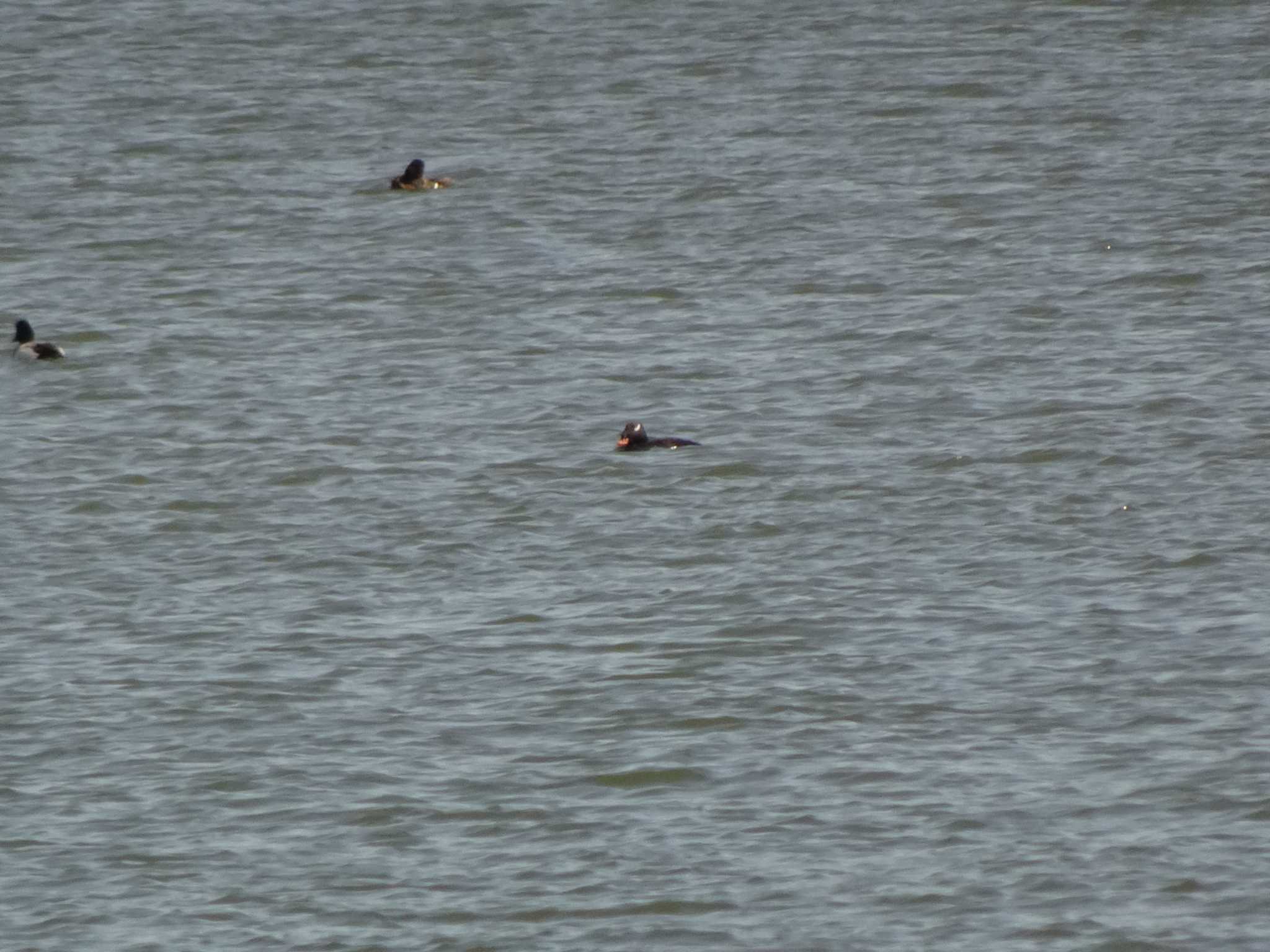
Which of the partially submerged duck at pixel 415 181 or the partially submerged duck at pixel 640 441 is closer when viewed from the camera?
the partially submerged duck at pixel 640 441

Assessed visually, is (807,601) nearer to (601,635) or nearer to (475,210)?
(601,635)

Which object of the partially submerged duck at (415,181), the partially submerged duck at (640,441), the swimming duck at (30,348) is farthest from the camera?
the partially submerged duck at (415,181)

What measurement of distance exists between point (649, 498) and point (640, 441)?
0.84 meters

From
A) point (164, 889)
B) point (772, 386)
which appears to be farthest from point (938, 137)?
point (164, 889)

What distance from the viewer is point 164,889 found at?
11680 mm

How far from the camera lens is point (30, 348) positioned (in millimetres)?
20875

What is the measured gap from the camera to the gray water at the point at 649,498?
11.7 m

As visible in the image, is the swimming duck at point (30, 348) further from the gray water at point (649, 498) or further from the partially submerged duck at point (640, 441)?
the partially submerged duck at point (640, 441)

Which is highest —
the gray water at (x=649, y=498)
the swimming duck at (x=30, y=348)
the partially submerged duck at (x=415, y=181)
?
the partially submerged duck at (x=415, y=181)

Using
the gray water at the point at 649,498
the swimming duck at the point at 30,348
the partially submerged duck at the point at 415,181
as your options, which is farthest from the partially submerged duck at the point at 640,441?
the partially submerged duck at the point at 415,181

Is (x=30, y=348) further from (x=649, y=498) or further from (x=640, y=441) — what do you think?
(x=649, y=498)

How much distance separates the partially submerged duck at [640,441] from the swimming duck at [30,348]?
530cm

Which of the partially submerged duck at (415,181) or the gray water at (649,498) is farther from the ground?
the partially submerged duck at (415,181)

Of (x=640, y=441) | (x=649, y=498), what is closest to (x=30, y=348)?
(x=640, y=441)
